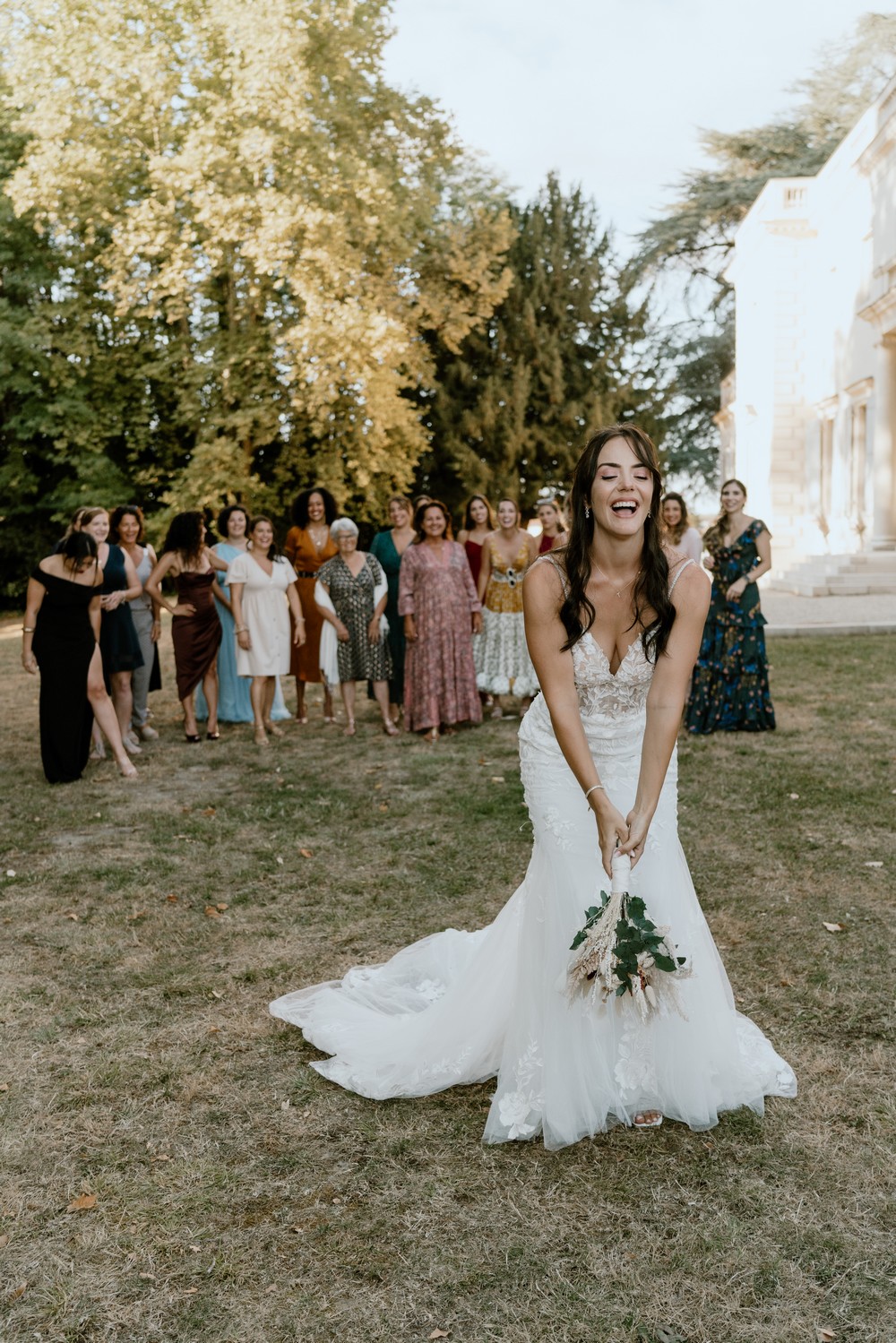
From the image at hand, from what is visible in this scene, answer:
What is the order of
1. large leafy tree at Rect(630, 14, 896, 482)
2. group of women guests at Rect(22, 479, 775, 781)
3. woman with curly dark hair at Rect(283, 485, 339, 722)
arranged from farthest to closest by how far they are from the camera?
large leafy tree at Rect(630, 14, 896, 482)
woman with curly dark hair at Rect(283, 485, 339, 722)
group of women guests at Rect(22, 479, 775, 781)

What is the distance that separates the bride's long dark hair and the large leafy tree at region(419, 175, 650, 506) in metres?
24.1

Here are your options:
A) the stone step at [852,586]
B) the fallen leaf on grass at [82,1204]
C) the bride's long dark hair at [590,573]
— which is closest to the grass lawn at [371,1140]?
the fallen leaf on grass at [82,1204]

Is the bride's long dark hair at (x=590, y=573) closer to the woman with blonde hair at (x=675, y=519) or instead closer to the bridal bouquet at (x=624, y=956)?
the bridal bouquet at (x=624, y=956)

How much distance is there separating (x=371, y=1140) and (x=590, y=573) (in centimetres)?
188

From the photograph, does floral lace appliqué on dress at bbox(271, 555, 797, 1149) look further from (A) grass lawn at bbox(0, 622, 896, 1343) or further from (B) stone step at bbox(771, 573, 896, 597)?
(B) stone step at bbox(771, 573, 896, 597)

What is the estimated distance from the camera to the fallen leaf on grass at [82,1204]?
3082 millimetres

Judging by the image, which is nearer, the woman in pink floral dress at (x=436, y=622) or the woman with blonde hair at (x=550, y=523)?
the woman in pink floral dress at (x=436, y=622)

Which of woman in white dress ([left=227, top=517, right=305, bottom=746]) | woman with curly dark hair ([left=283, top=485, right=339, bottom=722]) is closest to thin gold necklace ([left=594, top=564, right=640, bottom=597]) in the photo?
woman in white dress ([left=227, top=517, right=305, bottom=746])

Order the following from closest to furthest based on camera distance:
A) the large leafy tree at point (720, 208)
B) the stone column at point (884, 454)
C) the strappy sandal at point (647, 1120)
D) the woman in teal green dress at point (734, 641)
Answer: the strappy sandal at point (647, 1120), the woman in teal green dress at point (734, 641), the stone column at point (884, 454), the large leafy tree at point (720, 208)

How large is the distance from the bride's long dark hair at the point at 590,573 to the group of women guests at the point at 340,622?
5787 millimetres

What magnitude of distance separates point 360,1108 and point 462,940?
3.62 feet

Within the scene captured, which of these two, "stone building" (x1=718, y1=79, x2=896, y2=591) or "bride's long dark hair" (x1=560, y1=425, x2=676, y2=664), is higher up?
"stone building" (x1=718, y1=79, x2=896, y2=591)

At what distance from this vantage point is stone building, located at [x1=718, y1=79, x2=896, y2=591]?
23312 millimetres

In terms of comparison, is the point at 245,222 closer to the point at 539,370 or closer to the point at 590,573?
the point at 539,370
